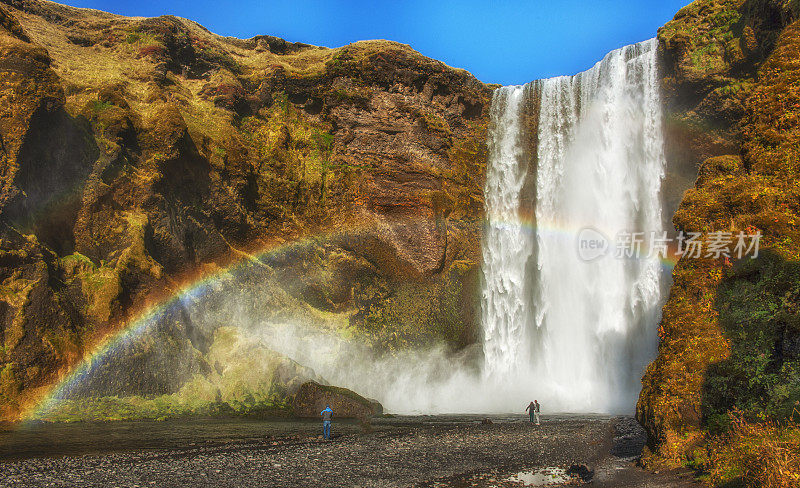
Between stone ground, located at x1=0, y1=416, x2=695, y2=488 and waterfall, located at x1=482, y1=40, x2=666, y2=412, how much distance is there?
1202cm

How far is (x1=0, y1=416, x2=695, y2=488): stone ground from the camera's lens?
12.6 m

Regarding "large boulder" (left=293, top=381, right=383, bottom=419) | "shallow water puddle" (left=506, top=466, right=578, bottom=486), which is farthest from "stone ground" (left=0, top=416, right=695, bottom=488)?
"large boulder" (left=293, top=381, right=383, bottom=419)

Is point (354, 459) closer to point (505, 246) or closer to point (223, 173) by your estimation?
point (223, 173)

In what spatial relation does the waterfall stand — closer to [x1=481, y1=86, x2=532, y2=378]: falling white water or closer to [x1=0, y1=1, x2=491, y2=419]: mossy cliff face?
[x1=481, y1=86, x2=532, y2=378]: falling white water

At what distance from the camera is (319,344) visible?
34.4 metres

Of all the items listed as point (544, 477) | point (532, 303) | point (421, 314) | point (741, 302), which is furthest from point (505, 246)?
point (741, 302)

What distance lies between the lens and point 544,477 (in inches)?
529

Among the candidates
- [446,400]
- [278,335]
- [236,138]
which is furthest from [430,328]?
[236,138]

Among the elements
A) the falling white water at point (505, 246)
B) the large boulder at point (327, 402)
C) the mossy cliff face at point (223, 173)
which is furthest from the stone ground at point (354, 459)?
the falling white water at point (505, 246)

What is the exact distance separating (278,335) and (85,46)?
90.9 ft

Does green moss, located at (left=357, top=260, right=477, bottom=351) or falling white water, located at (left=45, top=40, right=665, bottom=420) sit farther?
green moss, located at (left=357, top=260, right=477, bottom=351)

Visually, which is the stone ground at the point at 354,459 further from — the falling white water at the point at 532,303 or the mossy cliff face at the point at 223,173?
the mossy cliff face at the point at 223,173

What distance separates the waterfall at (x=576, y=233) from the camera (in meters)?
32.5

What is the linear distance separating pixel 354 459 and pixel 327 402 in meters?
12.1
